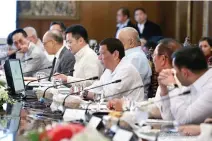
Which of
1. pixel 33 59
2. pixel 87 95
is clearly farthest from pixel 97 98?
pixel 33 59

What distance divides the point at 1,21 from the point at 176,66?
6891mm

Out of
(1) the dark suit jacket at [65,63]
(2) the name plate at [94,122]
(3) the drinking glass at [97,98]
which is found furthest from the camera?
(1) the dark suit jacket at [65,63]

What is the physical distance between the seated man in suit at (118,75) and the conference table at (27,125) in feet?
1.99

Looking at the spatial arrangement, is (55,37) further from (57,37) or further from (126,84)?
(126,84)

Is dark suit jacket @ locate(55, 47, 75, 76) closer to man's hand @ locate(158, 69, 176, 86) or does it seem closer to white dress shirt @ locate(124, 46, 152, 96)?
white dress shirt @ locate(124, 46, 152, 96)

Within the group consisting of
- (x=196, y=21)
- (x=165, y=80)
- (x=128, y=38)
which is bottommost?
(x=165, y=80)

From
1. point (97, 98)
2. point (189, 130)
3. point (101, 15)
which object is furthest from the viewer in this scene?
point (101, 15)

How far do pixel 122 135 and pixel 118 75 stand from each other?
2.07m

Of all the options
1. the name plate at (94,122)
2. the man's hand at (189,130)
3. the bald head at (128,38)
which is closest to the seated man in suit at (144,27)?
the bald head at (128,38)

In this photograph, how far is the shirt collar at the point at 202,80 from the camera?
2.85 metres

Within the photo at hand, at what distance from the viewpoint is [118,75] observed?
13.5ft

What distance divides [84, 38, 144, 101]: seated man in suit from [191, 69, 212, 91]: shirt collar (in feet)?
3.80

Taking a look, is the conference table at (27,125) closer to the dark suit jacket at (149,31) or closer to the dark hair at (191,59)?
the dark hair at (191,59)

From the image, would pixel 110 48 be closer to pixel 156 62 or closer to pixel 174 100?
pixel 156 62
